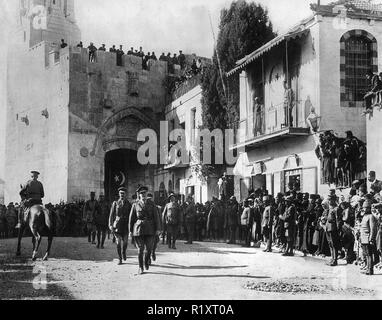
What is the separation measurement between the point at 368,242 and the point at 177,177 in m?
19.8

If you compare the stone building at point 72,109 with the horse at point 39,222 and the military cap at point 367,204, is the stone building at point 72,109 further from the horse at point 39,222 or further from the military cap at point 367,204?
the military cap at point 367,204

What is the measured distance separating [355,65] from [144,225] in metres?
10.2

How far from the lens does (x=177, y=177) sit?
30156mm

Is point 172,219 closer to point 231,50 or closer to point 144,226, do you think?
point 144,226

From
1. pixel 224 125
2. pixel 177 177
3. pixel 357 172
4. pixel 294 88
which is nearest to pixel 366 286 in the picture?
pixel 357 172

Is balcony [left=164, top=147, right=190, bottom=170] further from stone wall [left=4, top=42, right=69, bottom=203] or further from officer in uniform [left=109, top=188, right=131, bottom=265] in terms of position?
officer in uniform [left=109, top=188, right=131, bottom=265]

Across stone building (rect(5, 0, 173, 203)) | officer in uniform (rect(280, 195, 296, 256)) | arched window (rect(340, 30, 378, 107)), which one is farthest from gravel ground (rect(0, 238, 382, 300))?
stone building (rect(5, 0, 173, 203))

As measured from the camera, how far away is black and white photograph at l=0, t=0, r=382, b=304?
10.9 metres

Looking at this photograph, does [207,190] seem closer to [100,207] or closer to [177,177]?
[177,177]

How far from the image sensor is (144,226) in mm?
11305

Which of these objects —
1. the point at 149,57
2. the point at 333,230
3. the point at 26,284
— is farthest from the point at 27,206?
the point at 149,57

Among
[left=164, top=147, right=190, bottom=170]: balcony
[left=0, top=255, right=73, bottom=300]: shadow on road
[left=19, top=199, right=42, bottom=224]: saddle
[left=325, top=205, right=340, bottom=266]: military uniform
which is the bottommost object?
[left=0, top=255, right=73, bottom=300]: shadow on road

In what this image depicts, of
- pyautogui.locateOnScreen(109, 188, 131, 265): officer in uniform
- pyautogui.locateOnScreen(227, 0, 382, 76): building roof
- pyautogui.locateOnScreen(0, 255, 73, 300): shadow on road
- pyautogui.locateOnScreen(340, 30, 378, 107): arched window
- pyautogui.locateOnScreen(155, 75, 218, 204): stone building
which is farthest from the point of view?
pyautogui.locateOnScreen(155, 75, 218, 204): stone building

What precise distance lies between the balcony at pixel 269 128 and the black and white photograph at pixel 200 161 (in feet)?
0.26
